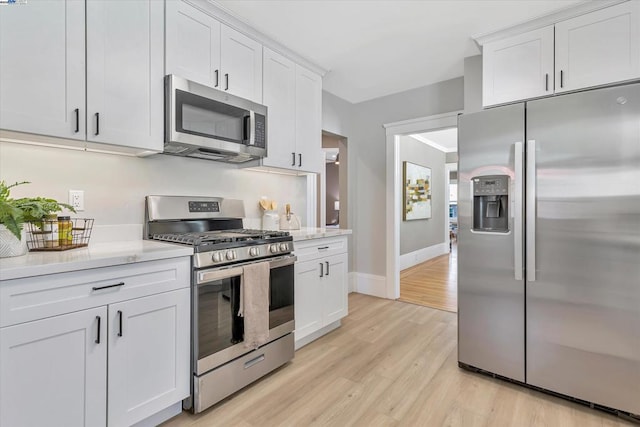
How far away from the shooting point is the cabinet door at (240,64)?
2.26m

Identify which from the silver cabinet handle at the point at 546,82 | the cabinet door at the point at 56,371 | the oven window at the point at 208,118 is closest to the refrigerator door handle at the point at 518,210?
the silver cabinet handle at the point at 546,82

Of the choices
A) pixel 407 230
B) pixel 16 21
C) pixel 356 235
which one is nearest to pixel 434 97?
pixel 356 235

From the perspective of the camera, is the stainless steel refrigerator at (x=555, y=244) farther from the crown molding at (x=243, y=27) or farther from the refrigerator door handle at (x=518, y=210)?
the crown molding at (x=243, y=27)

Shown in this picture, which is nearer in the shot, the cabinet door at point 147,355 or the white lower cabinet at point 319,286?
the cabinet door at point 147,355

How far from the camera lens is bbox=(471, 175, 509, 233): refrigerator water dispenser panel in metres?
2.11

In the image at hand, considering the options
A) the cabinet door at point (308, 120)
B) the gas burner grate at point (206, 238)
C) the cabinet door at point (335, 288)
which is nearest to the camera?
the gas burner grate at point (206, 238)

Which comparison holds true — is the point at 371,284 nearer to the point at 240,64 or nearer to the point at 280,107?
the point at 280,107

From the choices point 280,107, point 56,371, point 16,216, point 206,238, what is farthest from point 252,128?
point 56,371

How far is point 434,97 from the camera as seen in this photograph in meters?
3.51

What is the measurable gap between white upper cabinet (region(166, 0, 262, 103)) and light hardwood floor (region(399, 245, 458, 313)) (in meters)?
3.06

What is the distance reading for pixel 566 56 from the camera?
2.16 metres

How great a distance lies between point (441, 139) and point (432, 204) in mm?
1409

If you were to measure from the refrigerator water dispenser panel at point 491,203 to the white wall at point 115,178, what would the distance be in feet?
6.14

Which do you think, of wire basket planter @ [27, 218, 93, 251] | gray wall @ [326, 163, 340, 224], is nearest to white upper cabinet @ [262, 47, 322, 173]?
wire basket planter @ [27, 218, 93, 251]
